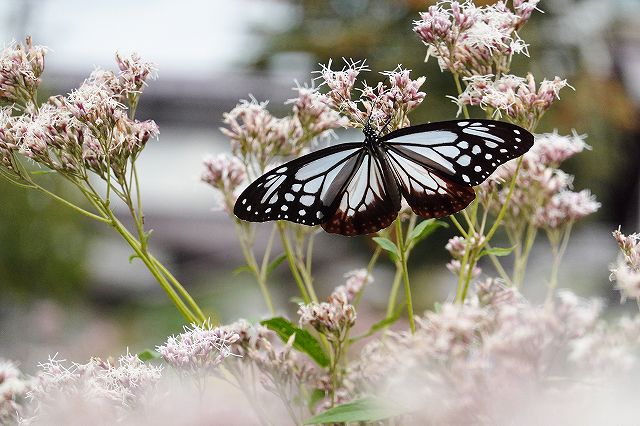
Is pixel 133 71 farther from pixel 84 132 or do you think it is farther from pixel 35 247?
pixel 35 247

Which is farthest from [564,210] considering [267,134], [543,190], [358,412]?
[358,412]

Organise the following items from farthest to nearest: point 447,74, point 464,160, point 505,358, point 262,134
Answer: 1. point 447,74
2. point 262,134
3. point 464,160
4. point 505,358

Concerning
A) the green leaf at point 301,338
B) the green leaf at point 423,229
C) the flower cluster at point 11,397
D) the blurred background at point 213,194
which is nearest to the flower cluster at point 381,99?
the green leaf at point 423,229

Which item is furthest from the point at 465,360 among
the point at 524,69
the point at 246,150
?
the point at 524,69

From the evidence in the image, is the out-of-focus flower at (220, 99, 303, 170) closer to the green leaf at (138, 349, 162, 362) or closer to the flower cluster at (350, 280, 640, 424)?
the green leaf at (138, 349, 162, 362)

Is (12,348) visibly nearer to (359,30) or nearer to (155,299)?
(155,299)
